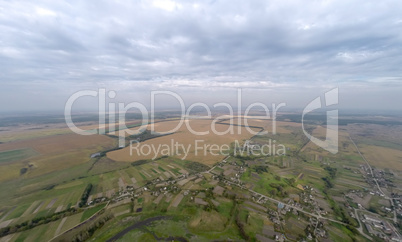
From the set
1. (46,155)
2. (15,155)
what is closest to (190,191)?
(46,155)

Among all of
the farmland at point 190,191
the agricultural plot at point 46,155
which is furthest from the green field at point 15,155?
the farmland at point 190,191

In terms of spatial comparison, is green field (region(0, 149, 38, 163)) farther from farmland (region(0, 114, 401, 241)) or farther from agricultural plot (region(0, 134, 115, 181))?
farmland (region(0, 114, 401, 241))

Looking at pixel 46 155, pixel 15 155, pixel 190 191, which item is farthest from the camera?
pixel 46 155

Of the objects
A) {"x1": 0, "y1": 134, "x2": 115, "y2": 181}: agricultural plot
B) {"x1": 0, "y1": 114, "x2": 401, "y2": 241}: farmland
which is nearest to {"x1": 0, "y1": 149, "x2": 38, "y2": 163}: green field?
{"x1": 0, "y1": 134, "x2": 115, "y2": 181}: agricultural plot

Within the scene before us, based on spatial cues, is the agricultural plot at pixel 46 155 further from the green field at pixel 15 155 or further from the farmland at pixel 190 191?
the farmland at pixel 190 191

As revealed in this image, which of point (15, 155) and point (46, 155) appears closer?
point (15, 155)

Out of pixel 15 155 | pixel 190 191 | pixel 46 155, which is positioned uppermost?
pixel 15 155

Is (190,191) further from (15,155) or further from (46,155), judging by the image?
(15,155)

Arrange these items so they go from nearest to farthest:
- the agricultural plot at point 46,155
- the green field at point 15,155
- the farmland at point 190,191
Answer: the farmland at point 190,191 < the agricultural plot at point 46,155 < the green field at point 15,155

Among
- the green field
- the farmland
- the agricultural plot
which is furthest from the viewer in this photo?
the green field

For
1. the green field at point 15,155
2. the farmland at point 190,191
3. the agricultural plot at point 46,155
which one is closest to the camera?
the farmland at point 190,191

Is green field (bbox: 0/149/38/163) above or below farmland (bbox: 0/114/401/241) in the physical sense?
above
